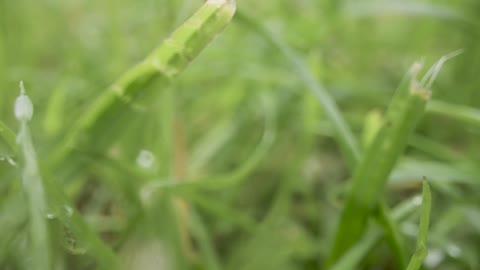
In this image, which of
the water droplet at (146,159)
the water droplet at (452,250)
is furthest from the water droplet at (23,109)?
the water droplet at (452,250)

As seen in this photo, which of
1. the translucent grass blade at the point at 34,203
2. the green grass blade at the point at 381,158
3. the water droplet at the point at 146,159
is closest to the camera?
the translucent grass blade at the point at 34,203

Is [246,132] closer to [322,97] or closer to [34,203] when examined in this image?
[322,97]

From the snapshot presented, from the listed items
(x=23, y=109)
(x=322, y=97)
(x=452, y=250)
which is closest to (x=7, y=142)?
(x=23, y=109)

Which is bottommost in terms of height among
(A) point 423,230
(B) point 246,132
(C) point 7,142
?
(A) point 423,230

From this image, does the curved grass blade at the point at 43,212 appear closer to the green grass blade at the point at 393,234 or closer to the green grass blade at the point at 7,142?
the green grass blade at the point at 7,142

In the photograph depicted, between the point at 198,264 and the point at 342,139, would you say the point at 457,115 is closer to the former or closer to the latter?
the point at 342,139

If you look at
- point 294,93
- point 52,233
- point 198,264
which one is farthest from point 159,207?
point 294,93

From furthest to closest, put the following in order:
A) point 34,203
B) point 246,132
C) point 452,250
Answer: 1. point 246,132
2. point 452,250
3. point 34,203
